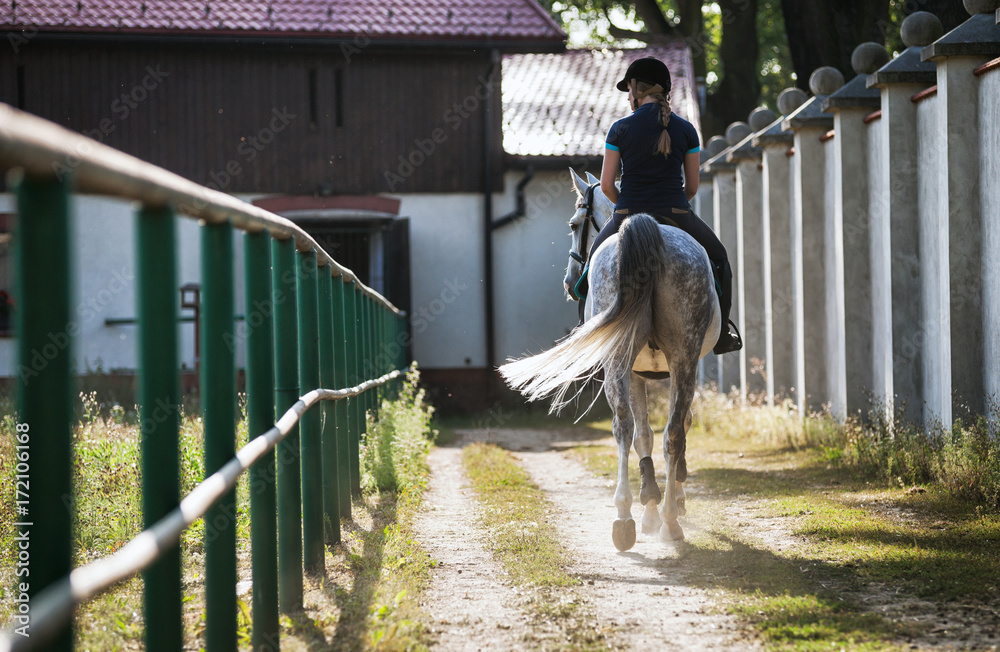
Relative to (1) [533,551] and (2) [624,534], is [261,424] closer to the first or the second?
(1) [533,551]

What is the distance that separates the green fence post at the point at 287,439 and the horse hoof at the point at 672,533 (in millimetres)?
2193

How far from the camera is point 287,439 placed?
3.79 m

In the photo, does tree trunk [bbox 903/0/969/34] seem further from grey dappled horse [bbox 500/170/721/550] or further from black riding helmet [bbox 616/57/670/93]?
grey dappled horse [bbox 500/170/721/550]

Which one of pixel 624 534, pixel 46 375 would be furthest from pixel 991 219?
pixel 46 375

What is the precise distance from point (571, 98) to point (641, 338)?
14.4 metres

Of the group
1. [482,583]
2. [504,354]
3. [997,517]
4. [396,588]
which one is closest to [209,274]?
→ [396,588]

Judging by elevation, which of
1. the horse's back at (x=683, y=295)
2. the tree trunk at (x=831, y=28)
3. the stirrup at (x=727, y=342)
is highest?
the tree trunk at (x=831, y=28)

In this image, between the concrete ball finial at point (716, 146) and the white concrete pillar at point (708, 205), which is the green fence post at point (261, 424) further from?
the concrete ball finial at point (716, 146)

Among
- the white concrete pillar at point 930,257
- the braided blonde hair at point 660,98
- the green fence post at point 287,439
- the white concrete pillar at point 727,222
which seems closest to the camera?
the green fence post at point 287,439

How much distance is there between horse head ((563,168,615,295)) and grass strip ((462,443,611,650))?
1.49 m

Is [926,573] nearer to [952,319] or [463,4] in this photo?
[952,319]

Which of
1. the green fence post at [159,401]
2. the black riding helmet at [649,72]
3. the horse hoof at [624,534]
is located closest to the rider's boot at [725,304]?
the black riding helmet at [649,72]

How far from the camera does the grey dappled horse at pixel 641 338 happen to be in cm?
504

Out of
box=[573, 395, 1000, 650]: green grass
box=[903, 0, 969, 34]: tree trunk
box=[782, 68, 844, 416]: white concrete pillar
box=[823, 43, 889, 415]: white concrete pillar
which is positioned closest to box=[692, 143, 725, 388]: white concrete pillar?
box=[903, 0, 969, 34]: tree trunk
